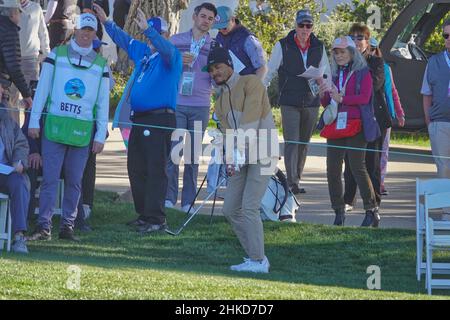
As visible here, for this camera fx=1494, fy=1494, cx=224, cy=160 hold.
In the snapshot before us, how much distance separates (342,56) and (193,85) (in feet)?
5.08

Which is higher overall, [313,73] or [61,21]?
[61,21]

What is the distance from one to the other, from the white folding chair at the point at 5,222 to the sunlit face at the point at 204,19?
310 cm

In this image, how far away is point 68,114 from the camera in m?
13.4

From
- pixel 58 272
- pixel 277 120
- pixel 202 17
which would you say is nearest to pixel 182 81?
pixel 202 17

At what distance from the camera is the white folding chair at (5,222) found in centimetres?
1264

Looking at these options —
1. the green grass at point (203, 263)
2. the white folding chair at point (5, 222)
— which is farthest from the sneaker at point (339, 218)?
the white folding chair at point (5, 222)

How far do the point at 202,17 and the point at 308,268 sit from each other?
3144 millimetres

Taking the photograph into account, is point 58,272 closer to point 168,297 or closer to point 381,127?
point 168,297

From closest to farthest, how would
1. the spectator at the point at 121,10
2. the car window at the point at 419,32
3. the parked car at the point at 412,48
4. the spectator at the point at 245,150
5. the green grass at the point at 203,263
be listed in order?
the green grass at the point at 203,263
the spectator at the point at 245,150
the parked car at the point at 412,48
the car window at the point at 419,32
the spectator at the point at 121,10

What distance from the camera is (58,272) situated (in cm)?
1100

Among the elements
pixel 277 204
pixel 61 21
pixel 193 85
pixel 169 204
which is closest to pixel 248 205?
pixel 277 204

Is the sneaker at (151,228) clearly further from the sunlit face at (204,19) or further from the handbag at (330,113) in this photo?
the sunlit face at (204,19)

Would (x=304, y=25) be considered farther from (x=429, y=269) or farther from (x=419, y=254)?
(x=429, y=269)

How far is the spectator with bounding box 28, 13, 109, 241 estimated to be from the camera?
1331 cm
